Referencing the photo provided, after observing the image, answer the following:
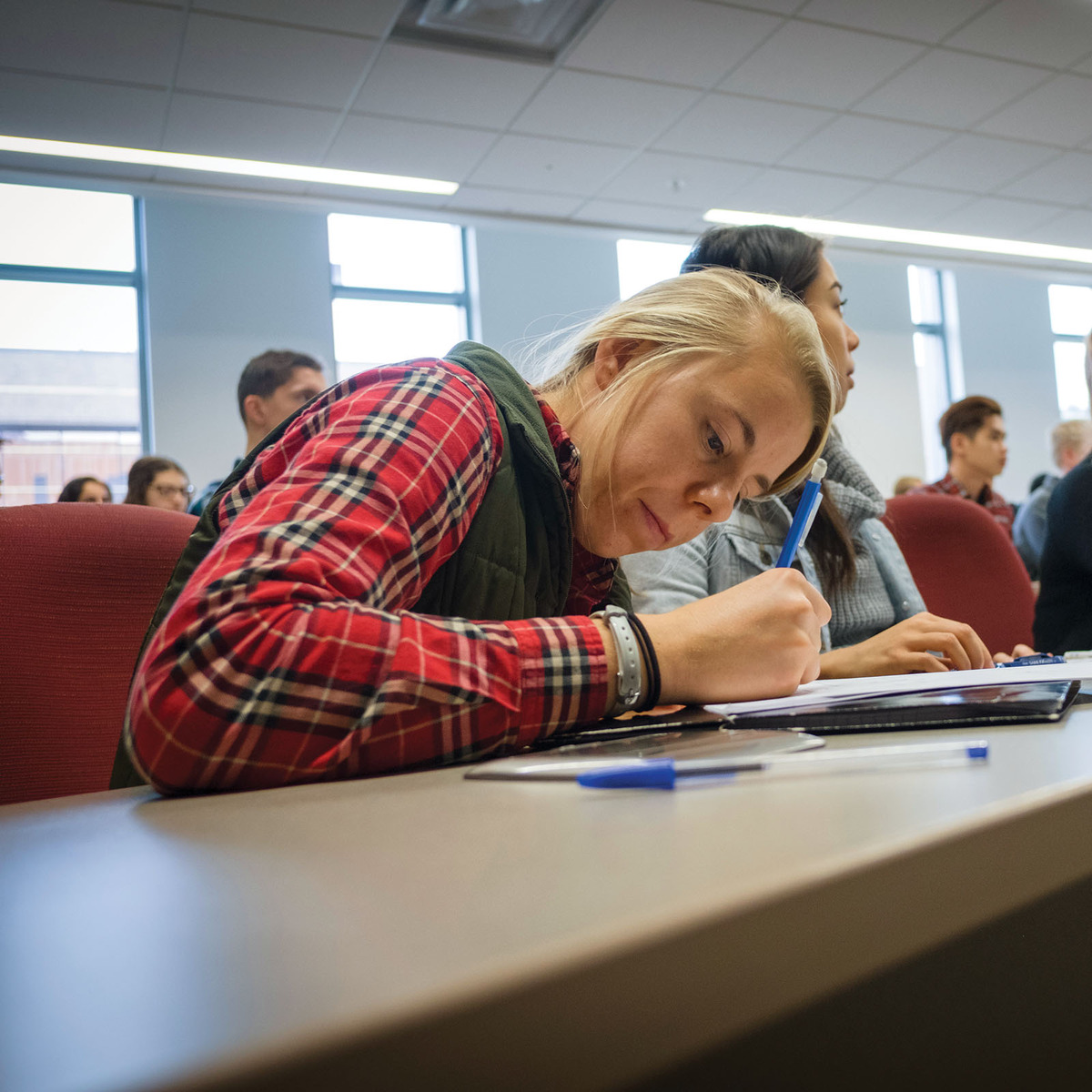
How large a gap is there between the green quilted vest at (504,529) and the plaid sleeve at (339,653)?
4.5 inches

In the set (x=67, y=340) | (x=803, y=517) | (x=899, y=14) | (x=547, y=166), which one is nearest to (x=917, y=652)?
(x=803, y=517)

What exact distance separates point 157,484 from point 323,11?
181cm

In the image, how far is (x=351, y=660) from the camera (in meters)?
0.49

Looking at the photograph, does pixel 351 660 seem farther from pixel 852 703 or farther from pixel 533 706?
pixel 852 703

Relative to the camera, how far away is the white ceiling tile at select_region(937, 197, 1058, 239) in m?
5.36

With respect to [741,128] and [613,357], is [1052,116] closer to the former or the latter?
[741,128]

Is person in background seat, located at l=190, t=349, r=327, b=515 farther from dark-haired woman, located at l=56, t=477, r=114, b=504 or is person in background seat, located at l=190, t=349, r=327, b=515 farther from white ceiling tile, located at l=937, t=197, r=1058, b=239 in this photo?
white ceiling tile, located at l=937, t=197, r=1058, b=239

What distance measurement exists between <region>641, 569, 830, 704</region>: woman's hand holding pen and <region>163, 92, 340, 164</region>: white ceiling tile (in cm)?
392

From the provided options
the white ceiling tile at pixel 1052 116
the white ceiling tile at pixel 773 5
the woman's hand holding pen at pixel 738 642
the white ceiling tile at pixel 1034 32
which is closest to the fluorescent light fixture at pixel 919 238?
the white ceiling tile at pixel 1052 116

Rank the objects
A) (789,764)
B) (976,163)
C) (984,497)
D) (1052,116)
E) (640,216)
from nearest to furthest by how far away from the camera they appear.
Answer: (789,764)
(984,497)
(1052,116)
(976,163)
(640,216)

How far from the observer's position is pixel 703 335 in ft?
2.92

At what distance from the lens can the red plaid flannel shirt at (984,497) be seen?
4020 millimetres

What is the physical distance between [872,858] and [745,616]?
418 millimetres

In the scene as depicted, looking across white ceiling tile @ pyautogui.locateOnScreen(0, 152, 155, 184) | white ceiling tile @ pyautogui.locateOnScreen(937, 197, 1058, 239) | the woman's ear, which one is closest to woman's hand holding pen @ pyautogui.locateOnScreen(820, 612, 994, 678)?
the woman's ear
